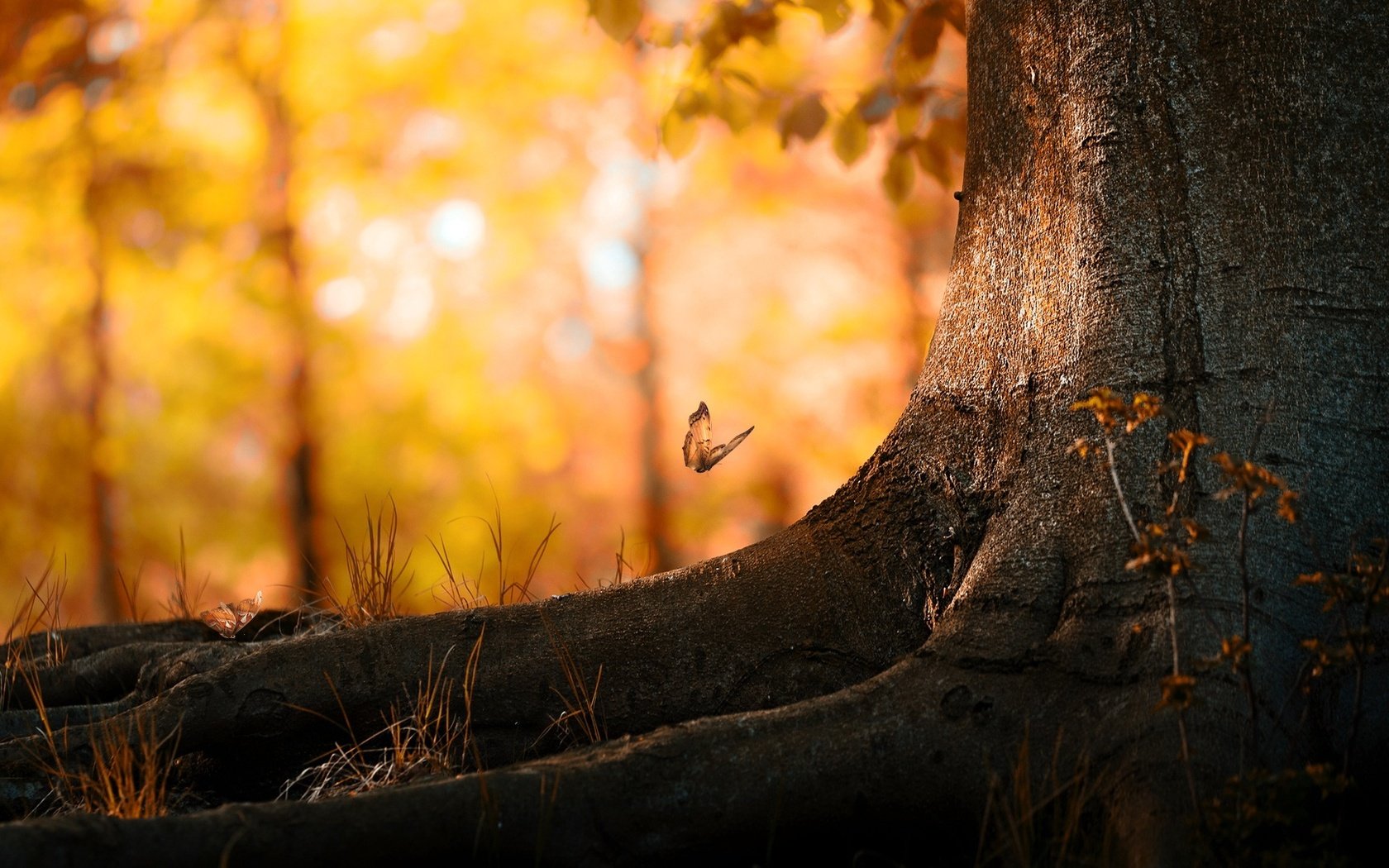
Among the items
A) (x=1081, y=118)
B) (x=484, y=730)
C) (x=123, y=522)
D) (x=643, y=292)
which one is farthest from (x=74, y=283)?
(x=1081, y=118)

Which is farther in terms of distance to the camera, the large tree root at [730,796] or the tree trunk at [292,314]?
the tree trunk at [292,314]

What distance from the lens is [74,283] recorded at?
30.4 ft

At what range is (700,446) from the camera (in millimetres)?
2279

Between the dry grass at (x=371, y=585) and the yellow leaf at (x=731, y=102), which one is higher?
the yellow leaf at (x=731, y=102)

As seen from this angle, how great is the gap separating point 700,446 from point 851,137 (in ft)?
5.75

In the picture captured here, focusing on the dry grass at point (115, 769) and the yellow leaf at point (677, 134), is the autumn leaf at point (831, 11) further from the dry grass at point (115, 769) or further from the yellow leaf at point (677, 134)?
the dry grass at point (115, 769)

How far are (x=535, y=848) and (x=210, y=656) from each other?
1207mm

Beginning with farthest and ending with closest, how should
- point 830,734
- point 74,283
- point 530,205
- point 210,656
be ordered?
point 530,205 < point 74,283 < point 210,656 < point 830,734

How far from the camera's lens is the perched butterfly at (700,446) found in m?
2.26

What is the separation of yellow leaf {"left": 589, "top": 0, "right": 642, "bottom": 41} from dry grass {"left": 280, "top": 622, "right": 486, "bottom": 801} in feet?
6.03

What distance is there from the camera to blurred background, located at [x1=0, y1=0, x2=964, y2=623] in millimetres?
8969

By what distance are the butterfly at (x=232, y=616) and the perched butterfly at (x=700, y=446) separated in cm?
132

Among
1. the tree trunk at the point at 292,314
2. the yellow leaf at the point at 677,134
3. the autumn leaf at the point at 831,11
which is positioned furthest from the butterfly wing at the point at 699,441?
the tree trunk at the point at 292,314

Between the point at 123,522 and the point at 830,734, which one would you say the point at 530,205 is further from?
the point at 830,734
